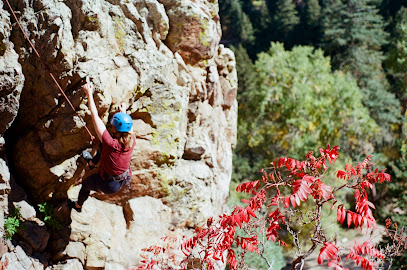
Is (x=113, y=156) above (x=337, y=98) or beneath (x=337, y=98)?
above

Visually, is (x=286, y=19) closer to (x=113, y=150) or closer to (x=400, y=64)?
(x=400, y=64)

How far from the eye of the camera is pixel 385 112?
95.9 feet

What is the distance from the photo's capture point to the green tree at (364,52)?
28.9 m

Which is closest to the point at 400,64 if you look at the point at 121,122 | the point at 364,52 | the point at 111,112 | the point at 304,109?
the point at 364,52

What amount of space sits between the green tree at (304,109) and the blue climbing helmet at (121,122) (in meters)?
18.7

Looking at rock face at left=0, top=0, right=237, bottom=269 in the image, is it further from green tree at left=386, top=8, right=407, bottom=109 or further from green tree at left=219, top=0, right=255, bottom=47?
green tree at left=219, top=0, right=255, bottom=47

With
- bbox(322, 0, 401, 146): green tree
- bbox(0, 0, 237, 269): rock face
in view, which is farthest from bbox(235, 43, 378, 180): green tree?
bbox(0, 0, 237, 269): rock face

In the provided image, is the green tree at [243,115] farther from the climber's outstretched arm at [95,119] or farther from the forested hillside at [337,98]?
the climber's outstretched arm at [95,119]

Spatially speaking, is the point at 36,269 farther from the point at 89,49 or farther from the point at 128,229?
the point at 89,49

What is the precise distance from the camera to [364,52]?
1318 inches

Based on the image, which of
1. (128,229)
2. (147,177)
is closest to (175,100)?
(147,177)

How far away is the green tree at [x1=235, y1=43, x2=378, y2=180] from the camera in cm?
2400

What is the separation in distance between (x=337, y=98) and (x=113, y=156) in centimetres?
2166

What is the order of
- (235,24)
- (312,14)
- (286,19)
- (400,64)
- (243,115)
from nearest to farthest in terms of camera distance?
(243,115) < (400,64) < (312,14) < (286,19) < (235,24)
